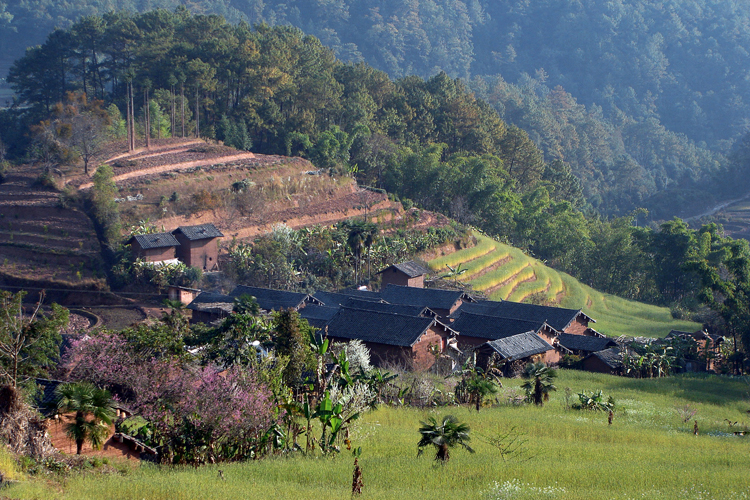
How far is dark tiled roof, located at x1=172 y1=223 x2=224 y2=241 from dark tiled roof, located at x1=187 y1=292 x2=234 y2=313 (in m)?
6.73

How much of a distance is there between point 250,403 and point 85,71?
6135 centimetres

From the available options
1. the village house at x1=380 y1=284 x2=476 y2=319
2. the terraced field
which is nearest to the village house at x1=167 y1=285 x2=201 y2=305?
the village house at x1=380 y1=284 x2=476 y2=319

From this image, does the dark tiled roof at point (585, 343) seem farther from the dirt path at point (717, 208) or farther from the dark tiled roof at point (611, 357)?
the dirt path at point (717, 208)

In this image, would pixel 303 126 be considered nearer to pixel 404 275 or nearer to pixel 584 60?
pixel 404 275

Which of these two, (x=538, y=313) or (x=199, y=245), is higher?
(x=199, y=245)

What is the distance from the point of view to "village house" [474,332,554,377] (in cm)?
3119

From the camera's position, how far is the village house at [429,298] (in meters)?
39.1

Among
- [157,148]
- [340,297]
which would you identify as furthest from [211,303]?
[157,148]

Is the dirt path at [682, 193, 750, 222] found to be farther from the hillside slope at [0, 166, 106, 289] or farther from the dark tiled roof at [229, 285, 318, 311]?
the hillside slope at [0, 166, 106, 289]

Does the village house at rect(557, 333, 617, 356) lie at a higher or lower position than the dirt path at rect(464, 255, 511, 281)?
lower

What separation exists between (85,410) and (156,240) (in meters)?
27.5

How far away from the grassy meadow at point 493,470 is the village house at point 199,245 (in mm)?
22566

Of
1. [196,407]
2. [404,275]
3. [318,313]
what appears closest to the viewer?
[196,407]

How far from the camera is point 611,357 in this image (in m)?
34.5
